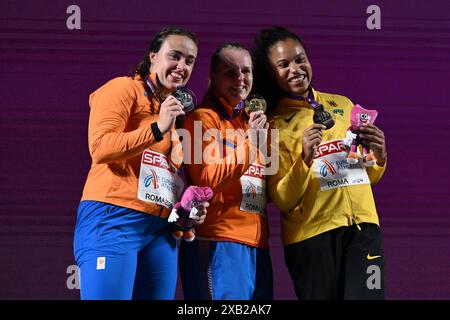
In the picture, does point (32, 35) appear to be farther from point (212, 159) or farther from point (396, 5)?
point (396, 5)

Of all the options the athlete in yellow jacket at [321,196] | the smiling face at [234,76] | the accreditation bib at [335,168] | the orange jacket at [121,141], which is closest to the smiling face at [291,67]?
the athlete in yellow jacket at [321,196]

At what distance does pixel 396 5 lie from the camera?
4113 mm

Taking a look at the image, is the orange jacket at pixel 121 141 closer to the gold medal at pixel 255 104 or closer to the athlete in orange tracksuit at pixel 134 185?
the athlete in orange tracksuit at pixel 134 185

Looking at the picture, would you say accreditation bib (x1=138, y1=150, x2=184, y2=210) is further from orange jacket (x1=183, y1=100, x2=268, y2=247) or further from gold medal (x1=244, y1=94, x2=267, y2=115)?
gold medal (x1=244, y1=94, x2=267, y2=115)

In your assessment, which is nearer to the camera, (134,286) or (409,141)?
(134,286)

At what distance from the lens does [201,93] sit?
13.2 feet

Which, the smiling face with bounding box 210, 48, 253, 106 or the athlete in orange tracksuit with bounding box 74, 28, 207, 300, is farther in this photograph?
the smiling face with bounding box 210, 48, 253, 106

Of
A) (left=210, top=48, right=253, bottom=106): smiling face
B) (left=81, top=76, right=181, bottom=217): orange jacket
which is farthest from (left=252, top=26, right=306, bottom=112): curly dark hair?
(left=81, top=76, right=181, bottom=217): orange jacket

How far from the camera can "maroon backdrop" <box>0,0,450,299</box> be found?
13.0 ft

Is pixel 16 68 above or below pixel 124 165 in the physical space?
above
